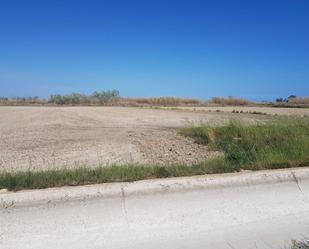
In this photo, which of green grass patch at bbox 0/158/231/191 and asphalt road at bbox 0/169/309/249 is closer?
asphalt road at bbox 0/169/309/249

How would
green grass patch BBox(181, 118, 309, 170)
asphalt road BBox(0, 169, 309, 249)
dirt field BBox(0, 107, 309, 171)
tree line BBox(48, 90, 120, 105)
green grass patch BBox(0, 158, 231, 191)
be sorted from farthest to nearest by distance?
tree line BBox(48, 90, 120, 105) → dirt field BBox(0, 107, 309, 171) → green grass patch BBox(181, 118, 309, 170) → green grass patch BBox(0, 158, 231, 191) → asphalt road BBox(0, 169, 309, 249)

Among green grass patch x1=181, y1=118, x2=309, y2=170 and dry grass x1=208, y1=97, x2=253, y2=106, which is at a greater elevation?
dry grass x1=208, y1=97, x2=253, y2=106

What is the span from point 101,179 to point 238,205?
203 centimetres

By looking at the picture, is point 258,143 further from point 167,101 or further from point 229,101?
point 229,101

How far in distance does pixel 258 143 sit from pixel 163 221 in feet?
17.5

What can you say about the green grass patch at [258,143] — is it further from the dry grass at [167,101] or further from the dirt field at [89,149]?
the dry grass at [167,101]

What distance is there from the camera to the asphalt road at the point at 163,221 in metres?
4.19

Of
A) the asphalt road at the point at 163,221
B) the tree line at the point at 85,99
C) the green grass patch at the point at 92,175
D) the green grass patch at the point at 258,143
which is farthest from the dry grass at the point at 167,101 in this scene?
the asphalt road at the point at 163,221

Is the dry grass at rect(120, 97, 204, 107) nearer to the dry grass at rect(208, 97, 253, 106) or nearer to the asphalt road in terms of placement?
the dry grass at rect(208, 97, 253, 106)

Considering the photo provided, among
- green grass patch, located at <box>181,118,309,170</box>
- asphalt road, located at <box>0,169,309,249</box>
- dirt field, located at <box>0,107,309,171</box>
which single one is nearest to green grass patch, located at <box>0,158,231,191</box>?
asphalt road, located at <box>0,169,309,249</box>

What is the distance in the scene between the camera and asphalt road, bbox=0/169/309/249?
13.8ft

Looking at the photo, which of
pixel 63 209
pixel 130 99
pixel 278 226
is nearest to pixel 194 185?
pixel 278 226

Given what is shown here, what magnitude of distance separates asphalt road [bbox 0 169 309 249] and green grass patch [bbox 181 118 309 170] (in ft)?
4.27

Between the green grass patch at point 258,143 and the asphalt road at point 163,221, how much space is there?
1.30 m
